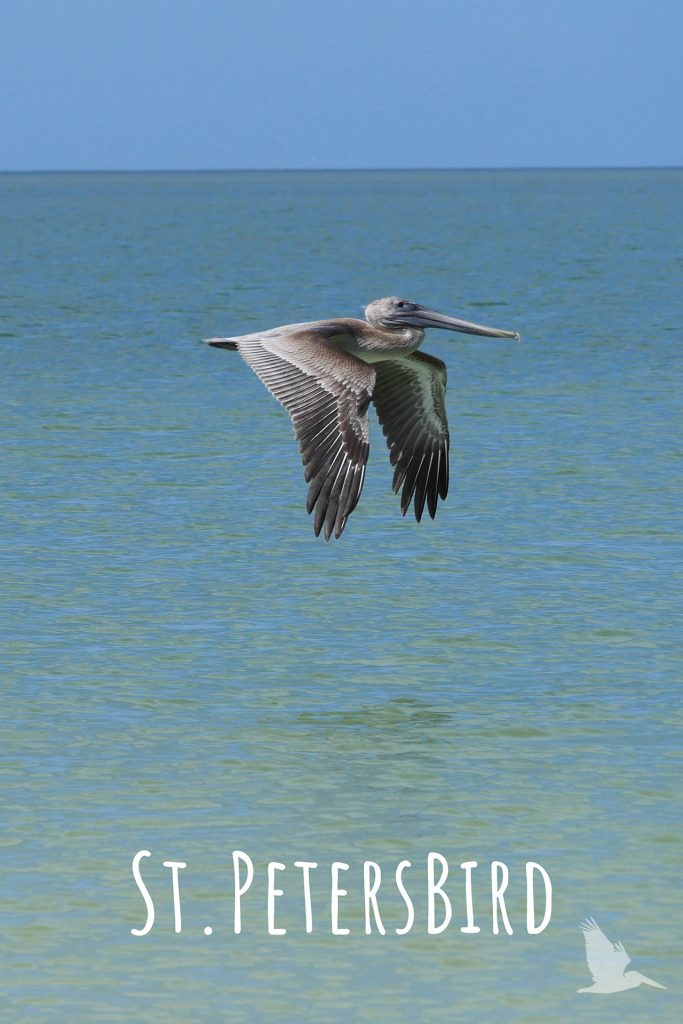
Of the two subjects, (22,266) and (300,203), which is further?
(300,203)

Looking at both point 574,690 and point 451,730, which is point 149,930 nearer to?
point 451,730

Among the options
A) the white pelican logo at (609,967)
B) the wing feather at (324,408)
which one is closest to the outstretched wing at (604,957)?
the white pelican logo at (609,967)

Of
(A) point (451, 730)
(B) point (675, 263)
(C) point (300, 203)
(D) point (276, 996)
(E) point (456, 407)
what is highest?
(C) point (300, 203)

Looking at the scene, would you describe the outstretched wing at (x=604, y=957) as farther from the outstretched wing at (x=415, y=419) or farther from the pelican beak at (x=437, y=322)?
the outstretched wing at (x=415, y=419)

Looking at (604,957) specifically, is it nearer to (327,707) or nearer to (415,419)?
(327,707)

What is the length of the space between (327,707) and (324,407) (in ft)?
4.79

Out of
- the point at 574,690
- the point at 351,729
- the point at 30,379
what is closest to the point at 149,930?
the point at 351,729

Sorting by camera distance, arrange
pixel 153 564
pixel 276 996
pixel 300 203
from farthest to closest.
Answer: pixel 300 203, pixel 153 564, pixel 276 996

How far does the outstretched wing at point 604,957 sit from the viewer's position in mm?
7844

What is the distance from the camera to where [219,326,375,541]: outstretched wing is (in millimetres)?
10789

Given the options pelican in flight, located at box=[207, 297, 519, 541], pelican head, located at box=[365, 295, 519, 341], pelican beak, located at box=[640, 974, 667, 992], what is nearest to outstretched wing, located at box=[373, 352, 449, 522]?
pelican in flight, located at box=[207, 297, 519, 541]

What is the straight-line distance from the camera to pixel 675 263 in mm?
66000

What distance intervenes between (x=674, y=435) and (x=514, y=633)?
9.34m

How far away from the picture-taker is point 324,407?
1107cm
